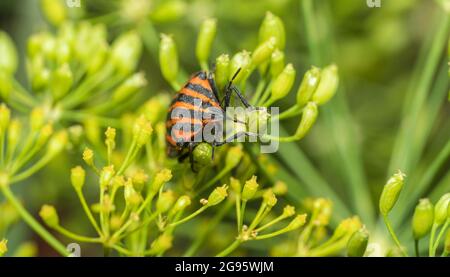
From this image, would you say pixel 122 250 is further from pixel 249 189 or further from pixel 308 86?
pixel 308 86

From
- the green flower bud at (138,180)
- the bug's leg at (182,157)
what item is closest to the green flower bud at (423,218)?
the bug's leg at (182,157)

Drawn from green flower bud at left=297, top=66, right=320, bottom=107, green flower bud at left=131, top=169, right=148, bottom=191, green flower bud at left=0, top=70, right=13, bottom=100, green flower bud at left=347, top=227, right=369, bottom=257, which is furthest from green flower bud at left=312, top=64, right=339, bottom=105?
green flower bud at left=0, top=70, right=13, bottom=100

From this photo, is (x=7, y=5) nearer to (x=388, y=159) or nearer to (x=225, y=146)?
(x=225, y=146)

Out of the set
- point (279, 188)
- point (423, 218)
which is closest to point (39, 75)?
point (279, 188)

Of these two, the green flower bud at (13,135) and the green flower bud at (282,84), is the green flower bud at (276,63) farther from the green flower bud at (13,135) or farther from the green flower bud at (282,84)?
the green flower bud at (13,135)

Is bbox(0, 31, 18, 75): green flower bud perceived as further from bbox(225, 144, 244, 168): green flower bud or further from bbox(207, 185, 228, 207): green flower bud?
bbox(207, 185, 228, 207): green flower bud
